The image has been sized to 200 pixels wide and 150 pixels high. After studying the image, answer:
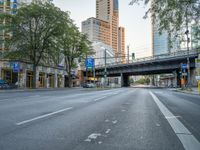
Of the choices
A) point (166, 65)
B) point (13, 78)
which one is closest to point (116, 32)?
point (166, 65)

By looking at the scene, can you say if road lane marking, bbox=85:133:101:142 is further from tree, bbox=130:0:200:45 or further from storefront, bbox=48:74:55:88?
storefront, bbox=48:74:55:88

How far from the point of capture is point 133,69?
66.1 metres

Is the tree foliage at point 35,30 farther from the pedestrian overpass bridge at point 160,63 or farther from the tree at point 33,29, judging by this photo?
the pedestrian overpass bridge at point 160,63

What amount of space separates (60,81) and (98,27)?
10191 centimetres

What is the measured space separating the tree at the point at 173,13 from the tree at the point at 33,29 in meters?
29.0

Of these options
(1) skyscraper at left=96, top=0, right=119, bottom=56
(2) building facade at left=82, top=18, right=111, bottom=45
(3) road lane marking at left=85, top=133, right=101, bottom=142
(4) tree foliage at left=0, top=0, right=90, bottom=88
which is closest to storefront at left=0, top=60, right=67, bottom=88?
(4) tree foliage at left=0, top=0, right=90, bottom=88

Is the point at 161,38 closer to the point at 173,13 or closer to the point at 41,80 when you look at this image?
the point at 173,13

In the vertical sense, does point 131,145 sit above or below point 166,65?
below

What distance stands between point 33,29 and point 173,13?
109ft

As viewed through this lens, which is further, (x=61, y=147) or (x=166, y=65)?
(x=166, y=65)

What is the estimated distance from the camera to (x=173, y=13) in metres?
12.6

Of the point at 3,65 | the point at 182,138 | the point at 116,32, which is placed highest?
the point at 116,32

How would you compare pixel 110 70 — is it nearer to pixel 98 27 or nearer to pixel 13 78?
pixel 13 78

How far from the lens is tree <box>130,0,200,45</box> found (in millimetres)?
12132
